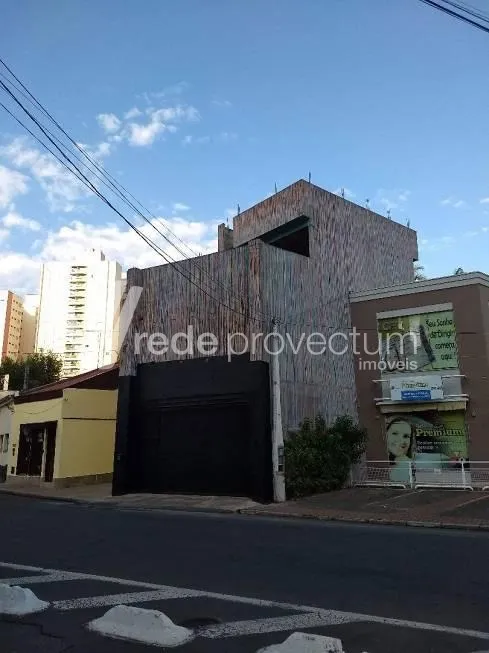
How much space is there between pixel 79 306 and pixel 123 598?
74.1m

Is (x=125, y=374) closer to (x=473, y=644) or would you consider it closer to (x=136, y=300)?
(x=136, y=300)

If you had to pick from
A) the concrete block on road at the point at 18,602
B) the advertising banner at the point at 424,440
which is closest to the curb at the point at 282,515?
the advertising banner at the point at 424,440

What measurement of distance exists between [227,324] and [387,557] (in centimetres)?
1372

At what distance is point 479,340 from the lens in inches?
853

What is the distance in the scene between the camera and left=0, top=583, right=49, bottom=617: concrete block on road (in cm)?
570

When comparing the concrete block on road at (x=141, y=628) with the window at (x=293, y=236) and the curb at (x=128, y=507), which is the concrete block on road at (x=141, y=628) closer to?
the curb at (x=128, y=507)

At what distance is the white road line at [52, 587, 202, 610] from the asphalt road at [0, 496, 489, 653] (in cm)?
5

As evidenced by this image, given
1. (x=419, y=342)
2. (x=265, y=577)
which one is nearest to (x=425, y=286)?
(x=419, y=342)

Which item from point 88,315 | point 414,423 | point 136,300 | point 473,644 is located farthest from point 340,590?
point 88,315

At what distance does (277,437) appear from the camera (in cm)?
1947

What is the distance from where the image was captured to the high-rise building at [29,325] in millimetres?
73375

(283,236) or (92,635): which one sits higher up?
(283,236)

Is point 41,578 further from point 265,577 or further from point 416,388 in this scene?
point 416,388

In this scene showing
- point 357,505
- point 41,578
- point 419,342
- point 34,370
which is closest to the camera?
point 41,578
